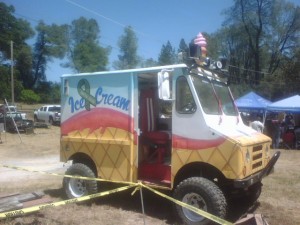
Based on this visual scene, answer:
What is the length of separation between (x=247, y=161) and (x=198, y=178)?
84 cm

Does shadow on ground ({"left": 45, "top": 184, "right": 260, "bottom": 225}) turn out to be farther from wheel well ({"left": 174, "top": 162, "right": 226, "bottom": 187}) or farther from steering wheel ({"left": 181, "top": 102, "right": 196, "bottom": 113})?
steering wheel ({"left": 181, "top": 102, "right": 196, "bottom": 113})

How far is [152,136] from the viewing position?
771 centimetres

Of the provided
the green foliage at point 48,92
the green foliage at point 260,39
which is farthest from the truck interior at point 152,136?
the green foliage at point 48,92

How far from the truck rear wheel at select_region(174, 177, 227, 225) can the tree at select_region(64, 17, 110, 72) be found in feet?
202

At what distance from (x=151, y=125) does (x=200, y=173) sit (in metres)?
1.67

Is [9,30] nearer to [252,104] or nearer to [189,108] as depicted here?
[252,104]

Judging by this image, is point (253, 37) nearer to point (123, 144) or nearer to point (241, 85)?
point (241, 85)

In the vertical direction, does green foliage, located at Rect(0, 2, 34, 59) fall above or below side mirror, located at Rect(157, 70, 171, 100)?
above

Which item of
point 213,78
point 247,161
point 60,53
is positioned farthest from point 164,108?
point 60,53

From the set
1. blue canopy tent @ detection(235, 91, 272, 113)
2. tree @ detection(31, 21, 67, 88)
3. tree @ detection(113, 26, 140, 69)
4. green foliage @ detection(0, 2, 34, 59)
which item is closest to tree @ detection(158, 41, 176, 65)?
tree @ detection(113, 26, 140, 69)

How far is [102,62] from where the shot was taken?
70312 millimetres

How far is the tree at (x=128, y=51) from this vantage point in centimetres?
7112

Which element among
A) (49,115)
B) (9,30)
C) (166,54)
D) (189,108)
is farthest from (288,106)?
(166,54)

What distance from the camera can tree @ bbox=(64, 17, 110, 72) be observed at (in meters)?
67.7
